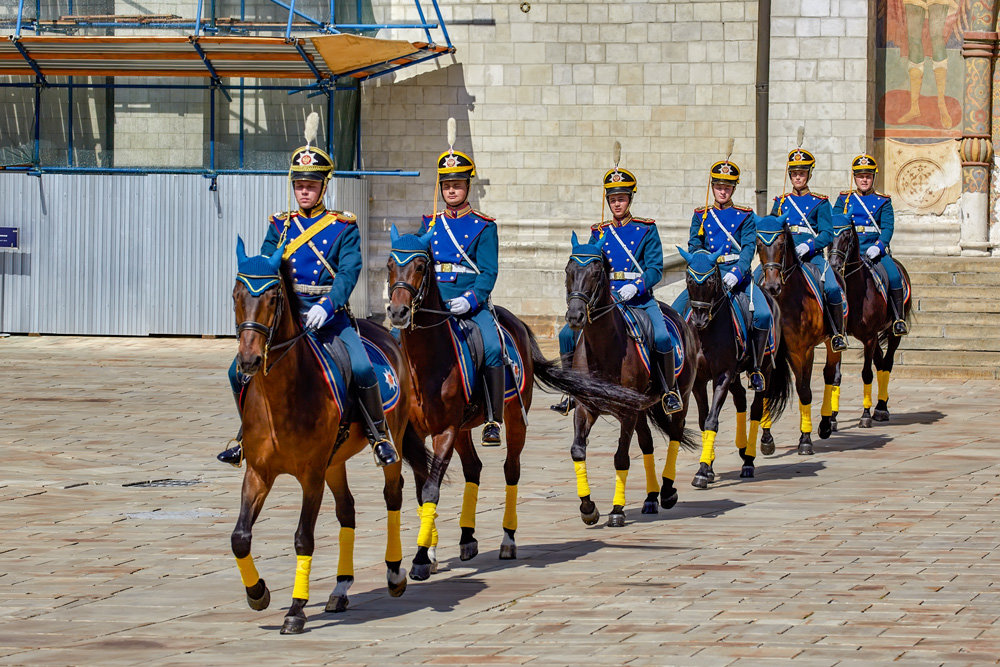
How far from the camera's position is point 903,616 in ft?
28.3

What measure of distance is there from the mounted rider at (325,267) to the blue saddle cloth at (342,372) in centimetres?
5

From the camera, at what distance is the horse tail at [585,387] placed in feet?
37.3

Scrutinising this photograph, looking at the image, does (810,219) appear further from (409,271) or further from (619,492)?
(409,271)

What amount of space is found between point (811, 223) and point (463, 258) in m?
7.72

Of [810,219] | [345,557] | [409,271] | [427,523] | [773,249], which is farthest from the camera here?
[810,219]

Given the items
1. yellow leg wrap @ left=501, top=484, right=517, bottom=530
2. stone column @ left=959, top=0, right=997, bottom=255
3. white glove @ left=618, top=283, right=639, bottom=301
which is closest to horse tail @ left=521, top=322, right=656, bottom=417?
white glove @ left=618, top=283, right=639, bottom=301

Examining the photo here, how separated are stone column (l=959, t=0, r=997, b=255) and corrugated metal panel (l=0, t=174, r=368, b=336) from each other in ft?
36.4

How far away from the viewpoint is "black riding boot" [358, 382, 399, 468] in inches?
353

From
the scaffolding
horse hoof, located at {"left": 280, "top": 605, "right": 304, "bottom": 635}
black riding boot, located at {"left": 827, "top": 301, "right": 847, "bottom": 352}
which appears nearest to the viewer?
horse hoof, located at {"left": 280, "top": 605, "right": 304, "bottom": 635}

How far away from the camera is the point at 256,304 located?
26.4 ft

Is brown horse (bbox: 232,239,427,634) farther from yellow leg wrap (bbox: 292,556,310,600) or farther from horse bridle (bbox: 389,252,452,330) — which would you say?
horse bridle (bbox: 389,252,452,330)

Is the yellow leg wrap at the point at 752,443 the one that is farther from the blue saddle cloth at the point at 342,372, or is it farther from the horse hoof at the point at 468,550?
the blue saddle cloth at the point at 342,372

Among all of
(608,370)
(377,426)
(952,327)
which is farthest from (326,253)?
(952,327)

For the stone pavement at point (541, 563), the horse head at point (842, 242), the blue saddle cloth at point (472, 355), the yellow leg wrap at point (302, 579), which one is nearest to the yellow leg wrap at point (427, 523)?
the stone pavement at point (541, 563)
